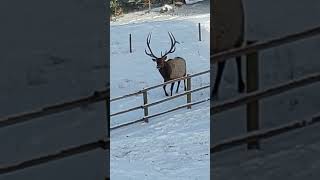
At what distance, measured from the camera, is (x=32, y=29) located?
124 cm

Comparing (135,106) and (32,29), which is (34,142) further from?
(135,106)

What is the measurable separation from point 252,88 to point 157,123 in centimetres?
730

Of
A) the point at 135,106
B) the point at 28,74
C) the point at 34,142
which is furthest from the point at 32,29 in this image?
the point at 135,106

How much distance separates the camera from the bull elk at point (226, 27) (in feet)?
4.27

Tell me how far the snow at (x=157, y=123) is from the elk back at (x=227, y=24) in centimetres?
442

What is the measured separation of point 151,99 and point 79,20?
9404mm

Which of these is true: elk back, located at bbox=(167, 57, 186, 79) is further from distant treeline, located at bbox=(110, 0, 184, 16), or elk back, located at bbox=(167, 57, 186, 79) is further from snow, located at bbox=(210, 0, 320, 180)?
snow, located at bbox=(210, 0, 320, 180)

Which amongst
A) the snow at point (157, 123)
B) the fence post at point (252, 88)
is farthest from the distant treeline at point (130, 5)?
the fence post at point (252, 88)

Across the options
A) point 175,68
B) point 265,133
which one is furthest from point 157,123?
point 265,133

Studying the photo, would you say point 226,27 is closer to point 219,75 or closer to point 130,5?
point 219,75

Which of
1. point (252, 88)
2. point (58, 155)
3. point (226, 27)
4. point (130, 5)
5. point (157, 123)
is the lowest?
point (157, 123)

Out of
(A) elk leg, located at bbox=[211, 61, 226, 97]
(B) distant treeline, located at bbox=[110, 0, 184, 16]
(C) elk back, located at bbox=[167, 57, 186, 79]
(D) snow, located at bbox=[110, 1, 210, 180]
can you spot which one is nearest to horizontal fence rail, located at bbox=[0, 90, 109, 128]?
(A) elk leg, located at bbox=[211, 61, 226, 97]

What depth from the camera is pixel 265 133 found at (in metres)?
1.34

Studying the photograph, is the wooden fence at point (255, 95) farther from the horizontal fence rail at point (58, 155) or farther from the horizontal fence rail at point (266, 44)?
the horizontal fence rail at point (58, 155)
